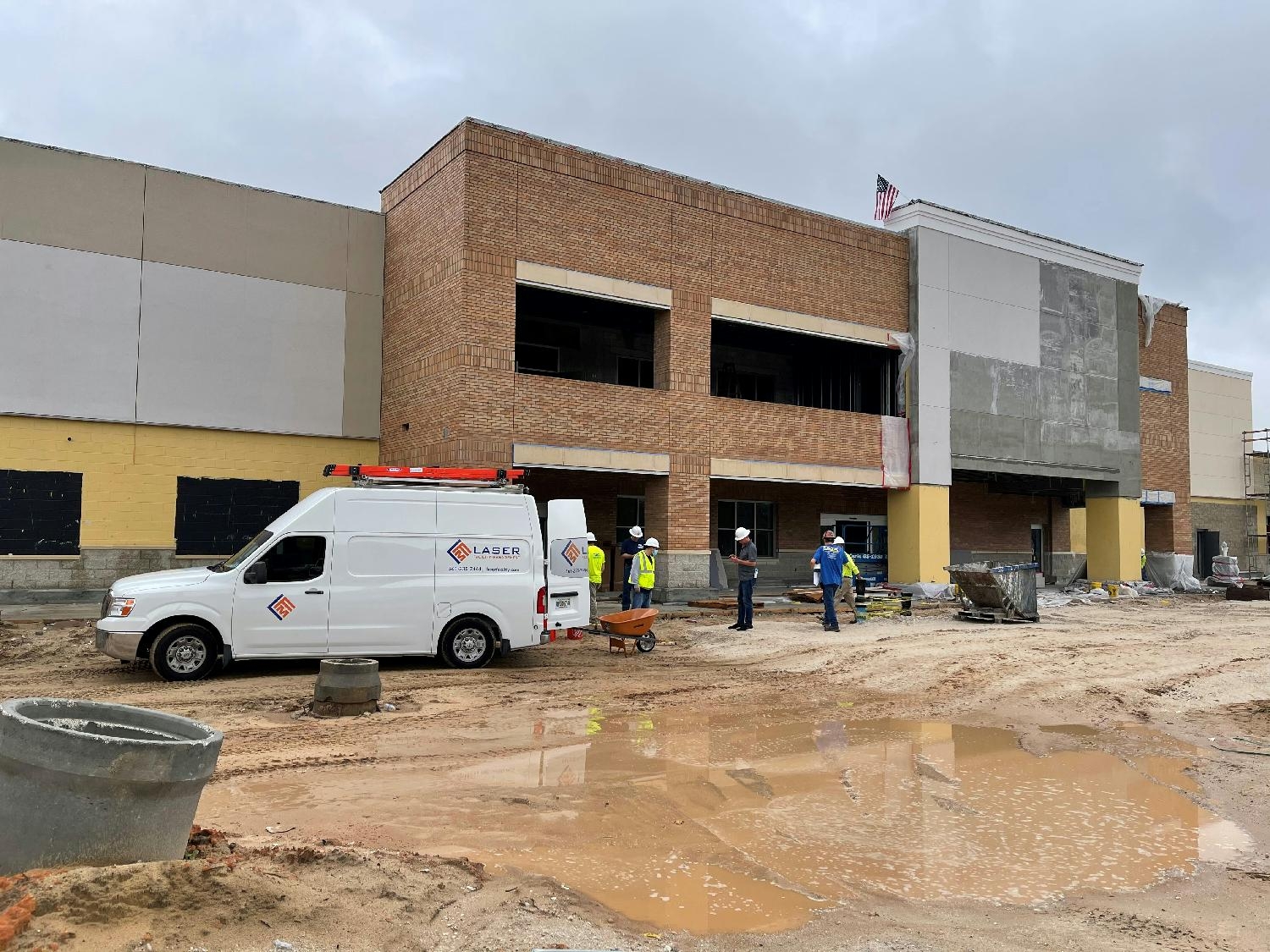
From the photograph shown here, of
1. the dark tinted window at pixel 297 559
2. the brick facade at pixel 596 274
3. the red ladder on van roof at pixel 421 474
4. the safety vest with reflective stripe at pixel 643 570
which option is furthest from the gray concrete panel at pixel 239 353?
the dark tinted window at pixel 297 559

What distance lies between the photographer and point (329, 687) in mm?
8953

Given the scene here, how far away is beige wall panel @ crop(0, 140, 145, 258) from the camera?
18000 millimetres

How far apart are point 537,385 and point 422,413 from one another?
2495 millimetres

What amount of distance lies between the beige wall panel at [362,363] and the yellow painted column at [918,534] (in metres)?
13.8

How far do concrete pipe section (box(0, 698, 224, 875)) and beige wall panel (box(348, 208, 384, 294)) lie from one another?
18556 millimetres

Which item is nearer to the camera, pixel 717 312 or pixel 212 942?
pixel 212 942

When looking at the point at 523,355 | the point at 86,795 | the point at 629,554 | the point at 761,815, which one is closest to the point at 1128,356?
the point at 523,355

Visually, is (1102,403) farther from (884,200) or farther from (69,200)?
(69,200)

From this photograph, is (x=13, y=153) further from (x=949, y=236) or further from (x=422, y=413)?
(x=949, y=236)

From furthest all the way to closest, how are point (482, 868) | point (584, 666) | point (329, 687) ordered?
point (584, 666) < point (329, 687) < point (482, 868)

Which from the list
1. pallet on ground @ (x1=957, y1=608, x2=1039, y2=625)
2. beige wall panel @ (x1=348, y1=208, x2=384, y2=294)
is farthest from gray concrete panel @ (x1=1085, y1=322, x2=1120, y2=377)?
beige wall panel @ (x1=348, y1=208, x2=384, y2=294)

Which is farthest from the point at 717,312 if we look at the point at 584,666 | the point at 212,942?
the point at 212,942

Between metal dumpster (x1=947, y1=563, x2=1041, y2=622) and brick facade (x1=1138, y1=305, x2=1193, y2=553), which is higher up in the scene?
brick facade (x1=1138, y1=305, x2=1193, y2=553)

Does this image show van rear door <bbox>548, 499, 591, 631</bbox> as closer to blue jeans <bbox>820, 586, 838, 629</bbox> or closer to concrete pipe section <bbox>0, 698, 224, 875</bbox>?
blue jeans <bbox>820, 586, 838, 629</bbox>
